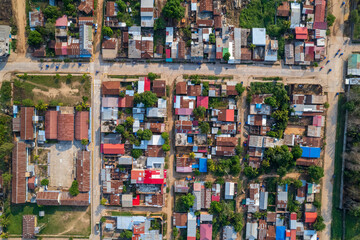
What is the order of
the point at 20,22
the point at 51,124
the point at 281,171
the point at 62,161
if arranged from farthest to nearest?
the point at 62,161 < the point at 20,22 < the point at 51,124 < the point at 281,171

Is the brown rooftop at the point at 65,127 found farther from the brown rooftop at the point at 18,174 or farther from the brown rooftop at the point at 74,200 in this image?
the brown rooftop at the point at 74,200

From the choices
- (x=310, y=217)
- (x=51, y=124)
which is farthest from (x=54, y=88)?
(x=310, y=217)

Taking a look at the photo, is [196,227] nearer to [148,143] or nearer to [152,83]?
[148,143]

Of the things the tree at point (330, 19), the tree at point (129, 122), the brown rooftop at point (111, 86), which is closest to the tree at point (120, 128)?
the tree at point (129, 122)

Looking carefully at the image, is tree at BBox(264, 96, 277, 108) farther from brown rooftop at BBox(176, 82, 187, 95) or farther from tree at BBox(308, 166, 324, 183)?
brown rooftop at BBox(176, 82, 187, 95)

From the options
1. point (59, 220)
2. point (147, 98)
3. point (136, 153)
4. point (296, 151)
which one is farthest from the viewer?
point (59, 220)

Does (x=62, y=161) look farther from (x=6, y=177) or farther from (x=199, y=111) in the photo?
(x=199, y=111)

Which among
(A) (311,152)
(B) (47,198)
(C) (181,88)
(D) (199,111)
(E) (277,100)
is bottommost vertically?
(B) (47,198)
